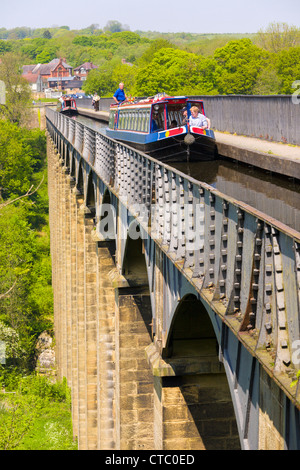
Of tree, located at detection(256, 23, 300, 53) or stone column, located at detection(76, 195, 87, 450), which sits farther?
tree, located at detection(256, 23, 300, 53)

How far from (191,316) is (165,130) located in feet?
26.5

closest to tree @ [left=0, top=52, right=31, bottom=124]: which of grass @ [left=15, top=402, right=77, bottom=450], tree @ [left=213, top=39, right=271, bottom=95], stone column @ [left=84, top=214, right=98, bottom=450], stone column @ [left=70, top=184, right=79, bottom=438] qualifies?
tree @ [left=213, top=39, right=271, bottom=95]

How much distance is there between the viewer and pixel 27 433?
128 feet

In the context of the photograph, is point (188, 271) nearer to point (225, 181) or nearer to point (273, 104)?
point (225, 181)

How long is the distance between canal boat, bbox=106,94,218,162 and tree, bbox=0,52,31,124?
8170 cm

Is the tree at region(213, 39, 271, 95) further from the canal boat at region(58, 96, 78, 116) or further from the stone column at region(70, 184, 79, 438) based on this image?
the stone column at region(70, 184, 79, 438)

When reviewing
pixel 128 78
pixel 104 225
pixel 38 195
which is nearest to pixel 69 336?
pixel 104 225

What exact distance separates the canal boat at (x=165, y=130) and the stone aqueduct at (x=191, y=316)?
4.66 ft

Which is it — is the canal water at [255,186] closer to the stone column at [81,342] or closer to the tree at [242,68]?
the stone column at [81,342]

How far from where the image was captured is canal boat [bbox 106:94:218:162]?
17.1 metres

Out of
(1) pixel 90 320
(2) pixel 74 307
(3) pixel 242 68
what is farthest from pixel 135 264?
(3) pixel 242 68

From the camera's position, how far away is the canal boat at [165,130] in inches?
672

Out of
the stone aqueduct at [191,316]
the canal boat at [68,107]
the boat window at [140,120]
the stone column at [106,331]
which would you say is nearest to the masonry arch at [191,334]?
the stone aqueduct at [191,316]

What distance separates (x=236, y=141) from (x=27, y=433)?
963 inches
